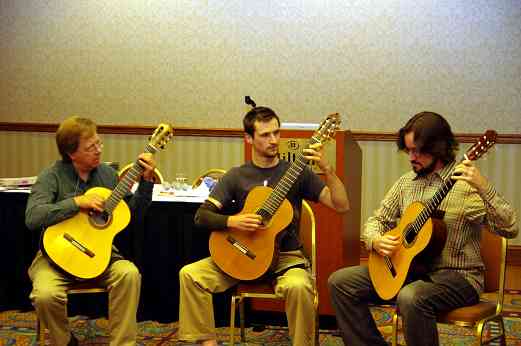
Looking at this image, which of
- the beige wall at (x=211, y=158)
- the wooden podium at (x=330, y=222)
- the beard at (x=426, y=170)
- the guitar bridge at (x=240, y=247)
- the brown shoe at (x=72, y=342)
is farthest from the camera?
the beige wall at (x=211, y=158)

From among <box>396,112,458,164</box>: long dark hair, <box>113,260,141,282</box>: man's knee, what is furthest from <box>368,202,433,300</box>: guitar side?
<box>113,260,141,282</box>: man's knee

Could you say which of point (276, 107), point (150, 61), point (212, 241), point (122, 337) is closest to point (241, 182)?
point (212, 241)

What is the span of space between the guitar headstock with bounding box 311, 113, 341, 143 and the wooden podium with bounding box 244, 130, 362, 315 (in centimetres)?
54

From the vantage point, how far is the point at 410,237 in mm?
2959

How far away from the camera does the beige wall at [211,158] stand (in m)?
5.58

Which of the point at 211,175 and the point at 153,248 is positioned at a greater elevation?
the point at 211,175

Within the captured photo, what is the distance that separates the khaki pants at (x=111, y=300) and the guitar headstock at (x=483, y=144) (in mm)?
1616

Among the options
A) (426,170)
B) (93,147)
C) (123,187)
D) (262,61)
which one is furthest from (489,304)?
(262,61)

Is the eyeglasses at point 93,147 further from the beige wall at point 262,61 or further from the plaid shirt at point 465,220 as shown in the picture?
the beige wall at point 262,61

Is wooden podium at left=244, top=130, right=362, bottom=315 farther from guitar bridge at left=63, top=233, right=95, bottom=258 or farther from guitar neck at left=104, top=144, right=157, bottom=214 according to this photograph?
guitar bridge at left=63, top=233, right=95, bottom=258

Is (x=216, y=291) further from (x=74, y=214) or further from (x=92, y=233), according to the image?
(x=74, y=214)

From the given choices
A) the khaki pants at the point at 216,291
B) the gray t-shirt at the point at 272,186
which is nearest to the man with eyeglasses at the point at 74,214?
the khaki pants at the point at 216,291

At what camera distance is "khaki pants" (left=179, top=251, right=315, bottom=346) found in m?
3.18

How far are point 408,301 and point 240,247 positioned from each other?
83 centimetres
